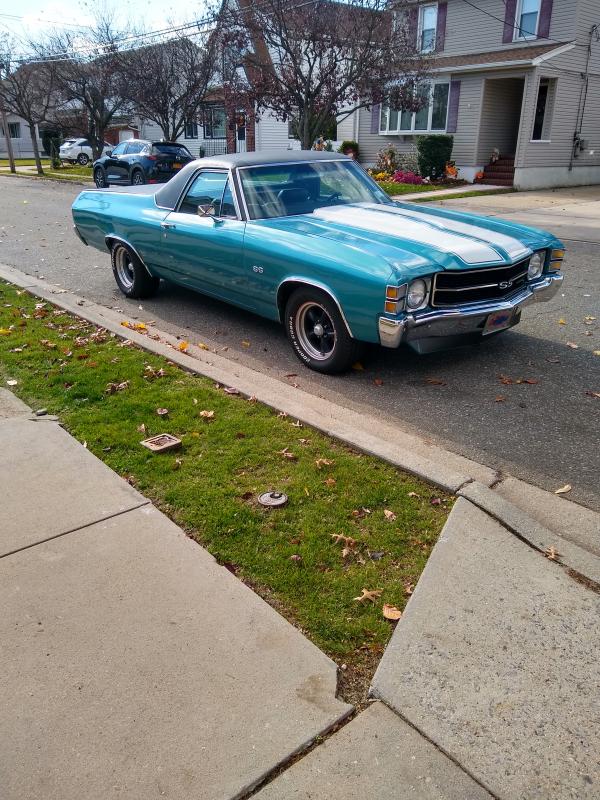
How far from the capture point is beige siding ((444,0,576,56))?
21312mm

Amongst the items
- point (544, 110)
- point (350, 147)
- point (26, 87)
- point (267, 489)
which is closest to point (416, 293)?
point (267, 489)

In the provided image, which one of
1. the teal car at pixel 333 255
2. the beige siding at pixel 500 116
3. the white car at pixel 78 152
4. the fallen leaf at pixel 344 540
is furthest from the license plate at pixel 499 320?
the white car at pixel 78 152

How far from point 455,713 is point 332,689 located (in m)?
0.42

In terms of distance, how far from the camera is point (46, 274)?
9.35 meters

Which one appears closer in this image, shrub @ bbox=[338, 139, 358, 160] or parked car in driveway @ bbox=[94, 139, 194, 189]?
parked car in driveway @ bbox=[94, 139, 194, 189]

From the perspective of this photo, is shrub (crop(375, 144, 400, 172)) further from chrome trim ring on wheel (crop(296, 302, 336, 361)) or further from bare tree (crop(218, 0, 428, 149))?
chrome trim ring on wheel (crop(296, 302, 336, 361))

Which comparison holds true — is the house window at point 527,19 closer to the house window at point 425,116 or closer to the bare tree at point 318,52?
the house window at point 425,116

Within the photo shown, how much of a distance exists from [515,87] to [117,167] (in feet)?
44.6

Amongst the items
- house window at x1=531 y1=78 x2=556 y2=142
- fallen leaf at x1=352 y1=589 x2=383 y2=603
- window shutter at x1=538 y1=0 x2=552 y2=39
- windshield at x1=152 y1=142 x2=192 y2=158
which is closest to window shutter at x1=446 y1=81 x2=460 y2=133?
house window at x1=531 y1=78 x2=556 y2=142

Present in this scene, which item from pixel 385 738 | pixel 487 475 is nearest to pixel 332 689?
pixel 385 738

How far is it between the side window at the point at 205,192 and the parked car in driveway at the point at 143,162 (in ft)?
51.0

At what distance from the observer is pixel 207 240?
6.21m

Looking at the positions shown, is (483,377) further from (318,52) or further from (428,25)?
(428,25)

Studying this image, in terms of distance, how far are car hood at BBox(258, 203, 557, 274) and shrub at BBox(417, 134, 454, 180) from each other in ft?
58.7
